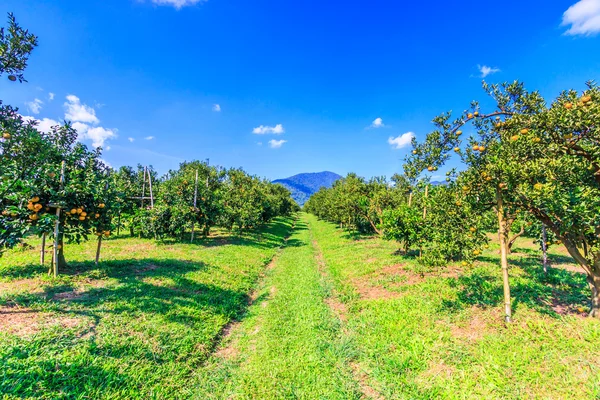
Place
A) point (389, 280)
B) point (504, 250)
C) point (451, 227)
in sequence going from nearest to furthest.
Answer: point (504, 250) → point (451, 227) → point (389, 280)

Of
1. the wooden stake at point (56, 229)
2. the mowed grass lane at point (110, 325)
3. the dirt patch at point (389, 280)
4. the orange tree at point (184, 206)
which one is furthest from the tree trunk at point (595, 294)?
the orange tree at point (184, 206)

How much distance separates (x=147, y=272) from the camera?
999 cm

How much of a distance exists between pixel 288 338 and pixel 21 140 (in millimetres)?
7708

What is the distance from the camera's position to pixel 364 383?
5012mm

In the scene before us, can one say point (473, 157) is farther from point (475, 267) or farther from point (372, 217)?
point (372, 217)

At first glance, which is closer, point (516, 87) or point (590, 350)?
point (590, 350)

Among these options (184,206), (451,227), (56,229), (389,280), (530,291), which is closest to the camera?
(451,227)

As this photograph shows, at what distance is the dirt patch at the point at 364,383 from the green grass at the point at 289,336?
Answer: 3 cm

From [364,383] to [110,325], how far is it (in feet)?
20.0

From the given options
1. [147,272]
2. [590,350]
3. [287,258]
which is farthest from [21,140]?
[287,258]

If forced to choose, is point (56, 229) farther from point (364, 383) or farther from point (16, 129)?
point (364, 383)

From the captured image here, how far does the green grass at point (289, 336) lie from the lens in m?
4.52

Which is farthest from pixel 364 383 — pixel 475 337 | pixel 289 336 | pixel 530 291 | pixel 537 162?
pixel 530 291

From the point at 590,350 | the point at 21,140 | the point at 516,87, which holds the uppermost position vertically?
the point at 516,87
